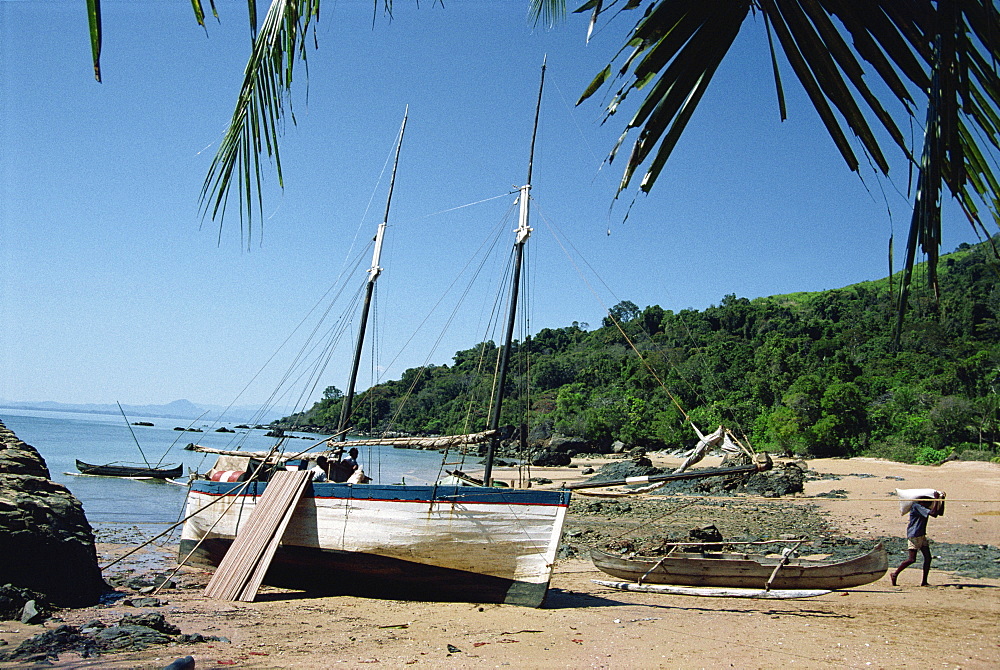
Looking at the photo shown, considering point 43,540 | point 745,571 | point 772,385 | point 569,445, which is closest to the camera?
point 43,540

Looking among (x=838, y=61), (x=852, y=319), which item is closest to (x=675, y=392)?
(x=852, y=319)

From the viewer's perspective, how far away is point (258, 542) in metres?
11.5

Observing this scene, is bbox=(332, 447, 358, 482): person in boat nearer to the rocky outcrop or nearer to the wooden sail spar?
the wooden sail spar

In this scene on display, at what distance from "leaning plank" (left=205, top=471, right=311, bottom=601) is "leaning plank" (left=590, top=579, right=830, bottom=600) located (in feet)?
19.5

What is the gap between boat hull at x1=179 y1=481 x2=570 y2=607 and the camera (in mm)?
10469

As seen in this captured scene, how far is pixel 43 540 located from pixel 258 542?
3.10 m

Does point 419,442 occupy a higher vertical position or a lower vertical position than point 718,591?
higher

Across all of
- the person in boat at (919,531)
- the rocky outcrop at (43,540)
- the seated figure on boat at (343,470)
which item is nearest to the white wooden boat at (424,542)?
the seated figure on boat at (343,470)

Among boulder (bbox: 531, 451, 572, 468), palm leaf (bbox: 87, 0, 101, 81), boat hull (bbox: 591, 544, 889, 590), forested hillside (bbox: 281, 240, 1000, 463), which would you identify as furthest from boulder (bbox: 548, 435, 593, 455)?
palm leaf (bbox: 87, 0, 101, 81)

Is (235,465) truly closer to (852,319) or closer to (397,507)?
(397,507)

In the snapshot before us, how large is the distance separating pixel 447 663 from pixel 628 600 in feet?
14.7

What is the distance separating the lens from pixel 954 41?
149cm

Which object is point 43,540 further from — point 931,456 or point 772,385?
point 772,385

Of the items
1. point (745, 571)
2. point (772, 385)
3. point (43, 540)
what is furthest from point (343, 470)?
point (772, 385)
